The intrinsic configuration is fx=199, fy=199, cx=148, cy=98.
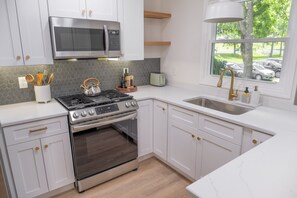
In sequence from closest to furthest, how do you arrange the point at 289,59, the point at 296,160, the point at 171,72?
the point at 296,160 → the point at 289,59 → the point at 171,72

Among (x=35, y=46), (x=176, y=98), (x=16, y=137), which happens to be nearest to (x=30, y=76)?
(x=35, y=46)

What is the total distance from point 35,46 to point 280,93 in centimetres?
248

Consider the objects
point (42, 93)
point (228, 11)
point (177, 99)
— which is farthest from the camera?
point (177, 99)

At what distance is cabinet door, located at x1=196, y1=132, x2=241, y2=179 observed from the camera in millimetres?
1786

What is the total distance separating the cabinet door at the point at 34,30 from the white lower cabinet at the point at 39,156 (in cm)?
67

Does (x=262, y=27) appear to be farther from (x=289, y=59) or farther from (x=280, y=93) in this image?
(x=280, y=93)

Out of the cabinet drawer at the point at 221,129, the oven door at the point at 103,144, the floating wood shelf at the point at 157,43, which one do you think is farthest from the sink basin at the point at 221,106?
the floating wood shelf at the point at 157,43

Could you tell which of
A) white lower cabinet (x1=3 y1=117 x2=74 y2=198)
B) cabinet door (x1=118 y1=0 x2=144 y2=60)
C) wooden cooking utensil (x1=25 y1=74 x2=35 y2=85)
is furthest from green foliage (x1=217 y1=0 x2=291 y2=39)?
wooden cooking utensil (x1=25 y1=74 x2=35 y2=85)

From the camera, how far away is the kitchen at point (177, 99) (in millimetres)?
1021

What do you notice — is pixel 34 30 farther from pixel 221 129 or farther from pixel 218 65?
pixel 218 65

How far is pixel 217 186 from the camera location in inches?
34.3

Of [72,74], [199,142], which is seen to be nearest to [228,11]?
[199,142]

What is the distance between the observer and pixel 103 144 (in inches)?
85.5

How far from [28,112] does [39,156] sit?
1.42 feet
